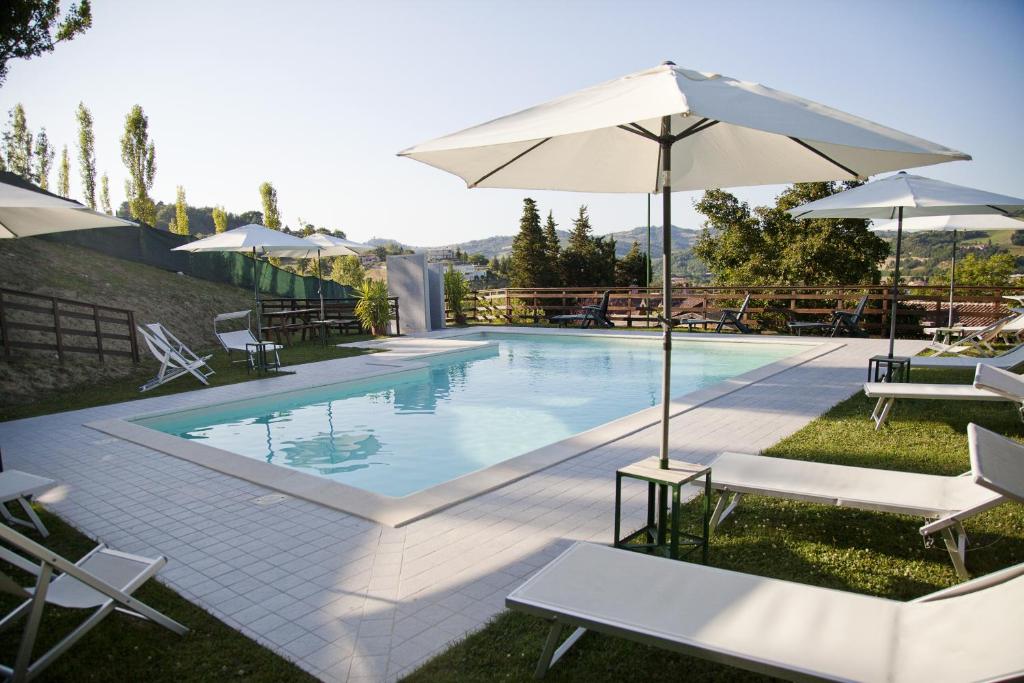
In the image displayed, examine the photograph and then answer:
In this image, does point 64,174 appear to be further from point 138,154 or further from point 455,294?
point 455,294

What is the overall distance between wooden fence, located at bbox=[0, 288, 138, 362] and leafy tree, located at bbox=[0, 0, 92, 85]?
5637 millimetres

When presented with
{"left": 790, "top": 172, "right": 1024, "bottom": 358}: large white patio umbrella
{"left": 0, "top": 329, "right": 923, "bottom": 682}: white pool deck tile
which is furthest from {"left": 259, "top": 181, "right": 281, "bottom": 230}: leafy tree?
{"left": 790, "top": 172, "right": 1024, "bottom": 358}: large white patio umbrella

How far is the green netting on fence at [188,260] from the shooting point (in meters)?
17.0

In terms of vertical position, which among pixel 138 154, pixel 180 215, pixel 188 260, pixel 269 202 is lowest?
pixel 188 260

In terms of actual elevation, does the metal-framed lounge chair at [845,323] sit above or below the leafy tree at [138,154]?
below

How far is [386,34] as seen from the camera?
1074cm

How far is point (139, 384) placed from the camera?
940cm

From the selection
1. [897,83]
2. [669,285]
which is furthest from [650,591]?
[897,83]

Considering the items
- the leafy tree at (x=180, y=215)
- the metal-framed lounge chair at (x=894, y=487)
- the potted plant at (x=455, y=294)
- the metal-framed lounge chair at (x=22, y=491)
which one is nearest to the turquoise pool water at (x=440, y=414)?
the metal-framed lounge chair at (x=22, y=491)

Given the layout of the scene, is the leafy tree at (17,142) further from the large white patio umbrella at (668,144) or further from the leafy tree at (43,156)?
the large white patio umbrella at (668,144)

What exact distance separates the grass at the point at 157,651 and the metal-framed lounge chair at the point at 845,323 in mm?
12858

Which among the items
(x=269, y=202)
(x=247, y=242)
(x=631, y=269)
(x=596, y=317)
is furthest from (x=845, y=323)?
(x=269, y=202)

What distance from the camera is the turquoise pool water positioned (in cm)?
625

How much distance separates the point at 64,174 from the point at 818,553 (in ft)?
167
